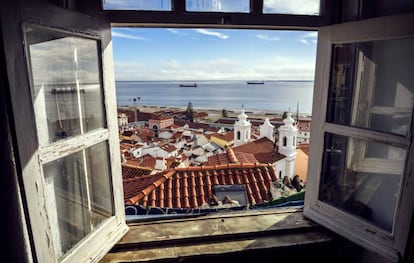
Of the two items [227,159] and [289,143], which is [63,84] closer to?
[227,159]

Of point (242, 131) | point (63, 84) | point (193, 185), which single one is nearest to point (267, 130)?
point (242, 131)

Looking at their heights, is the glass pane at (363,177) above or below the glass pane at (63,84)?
below

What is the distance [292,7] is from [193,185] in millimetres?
2433

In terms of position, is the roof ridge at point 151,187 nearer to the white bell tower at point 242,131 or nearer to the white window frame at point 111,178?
the white window frame at point 111,178

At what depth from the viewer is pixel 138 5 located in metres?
1.05

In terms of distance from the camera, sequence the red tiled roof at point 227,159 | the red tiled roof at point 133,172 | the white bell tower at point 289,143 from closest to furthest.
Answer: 1. the red tiled roof at point 133,172
2. the red tiled roof at point 227,159
3. the white bell tower at point 289,143

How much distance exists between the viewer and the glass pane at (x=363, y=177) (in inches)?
41.5

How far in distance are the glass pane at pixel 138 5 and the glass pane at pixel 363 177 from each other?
0.90m

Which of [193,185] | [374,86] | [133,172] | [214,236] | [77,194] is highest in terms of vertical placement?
[374,86]

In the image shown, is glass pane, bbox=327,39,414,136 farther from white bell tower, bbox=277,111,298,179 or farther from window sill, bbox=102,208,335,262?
white bell tower, bbox=277,111,298,179

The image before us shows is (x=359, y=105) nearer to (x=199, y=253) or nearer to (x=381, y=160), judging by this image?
(x=381, y=160)

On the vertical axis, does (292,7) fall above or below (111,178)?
above

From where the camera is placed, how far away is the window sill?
115 cm

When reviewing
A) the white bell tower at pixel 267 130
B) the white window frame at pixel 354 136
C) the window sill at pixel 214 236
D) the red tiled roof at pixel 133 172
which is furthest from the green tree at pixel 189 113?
the white window frame at pixel 354 136
